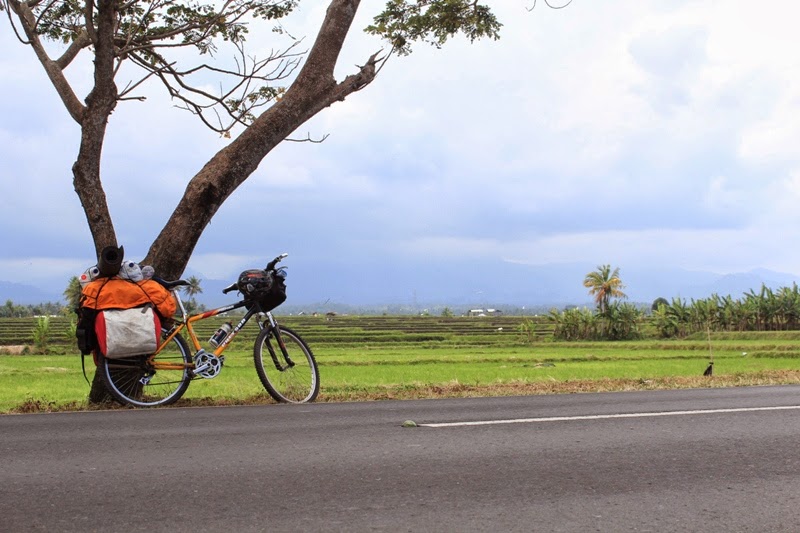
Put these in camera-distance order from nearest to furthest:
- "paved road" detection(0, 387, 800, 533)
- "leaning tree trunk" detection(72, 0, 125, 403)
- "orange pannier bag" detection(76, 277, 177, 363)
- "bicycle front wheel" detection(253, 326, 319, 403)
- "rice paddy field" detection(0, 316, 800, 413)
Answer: "paved road" detection(0, 387, 800, 533)
"orange pannier bag" detection(76, 277, 177, 363)
"bicycle front wheel" detection(253, 326, 319, 403)
"leaning tree trunk" detection(72, 0, 125, 403)
"rice paddy field" detection(0, 316, 800, 413)

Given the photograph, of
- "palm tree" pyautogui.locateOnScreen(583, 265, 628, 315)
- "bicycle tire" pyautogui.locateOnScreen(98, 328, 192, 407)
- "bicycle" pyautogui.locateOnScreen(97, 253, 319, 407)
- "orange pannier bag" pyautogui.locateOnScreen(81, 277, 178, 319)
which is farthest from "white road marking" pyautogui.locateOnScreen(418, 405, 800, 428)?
"palm tree" pyautogui.locateOnScreen(583, 265, 628, 315)

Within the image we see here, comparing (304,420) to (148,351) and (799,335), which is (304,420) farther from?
(799,335)

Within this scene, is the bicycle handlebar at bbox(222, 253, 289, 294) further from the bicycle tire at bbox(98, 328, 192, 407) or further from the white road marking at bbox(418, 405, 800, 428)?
the white road marking at bbox(418, 405, 800, 428)

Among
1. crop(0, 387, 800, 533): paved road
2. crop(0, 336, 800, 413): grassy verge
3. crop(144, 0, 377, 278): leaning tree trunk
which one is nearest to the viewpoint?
crop(0, 387, 800, 533): paved road

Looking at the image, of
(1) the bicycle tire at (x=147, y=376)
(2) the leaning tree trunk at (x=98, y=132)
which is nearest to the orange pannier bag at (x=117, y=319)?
(1) the bicycle tire at (x=147, y=376)

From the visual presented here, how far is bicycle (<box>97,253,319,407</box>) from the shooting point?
26.6 ft

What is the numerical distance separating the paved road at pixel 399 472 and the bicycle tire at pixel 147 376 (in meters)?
0.73

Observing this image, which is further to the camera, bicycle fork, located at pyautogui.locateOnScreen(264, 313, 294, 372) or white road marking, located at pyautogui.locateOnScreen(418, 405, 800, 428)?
bicycle fork, located at pyautogui.locateOnScreen(264, 313, 294, 372)

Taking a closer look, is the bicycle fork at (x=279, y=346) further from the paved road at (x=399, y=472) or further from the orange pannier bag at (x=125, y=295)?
the paved road at (x=399, y=472)

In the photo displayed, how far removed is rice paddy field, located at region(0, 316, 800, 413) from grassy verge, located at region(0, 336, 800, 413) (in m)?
0.03

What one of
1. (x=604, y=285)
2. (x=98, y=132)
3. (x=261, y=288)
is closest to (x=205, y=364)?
(x=261, y=288)

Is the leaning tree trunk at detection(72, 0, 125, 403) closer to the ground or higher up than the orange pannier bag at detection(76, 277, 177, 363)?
higher up

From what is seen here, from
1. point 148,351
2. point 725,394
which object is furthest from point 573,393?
point 148,351

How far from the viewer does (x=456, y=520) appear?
3.78 meters
